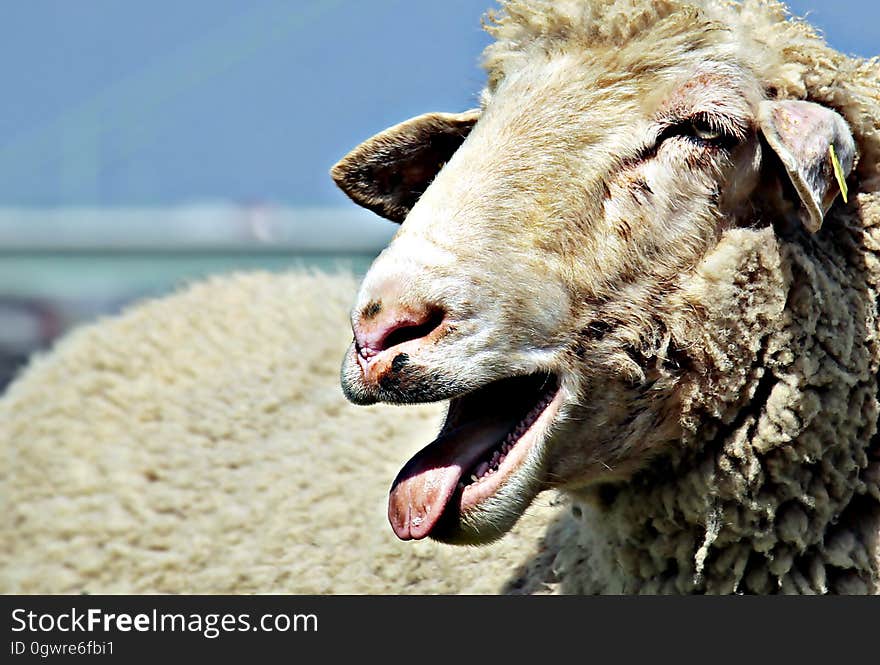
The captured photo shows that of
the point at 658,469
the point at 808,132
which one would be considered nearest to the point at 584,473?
Answer: the point at 658,469

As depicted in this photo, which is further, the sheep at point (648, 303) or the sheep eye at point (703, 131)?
the sheep eye at point (703, 131)

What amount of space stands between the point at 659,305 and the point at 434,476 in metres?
0.57

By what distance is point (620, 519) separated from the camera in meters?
2.53

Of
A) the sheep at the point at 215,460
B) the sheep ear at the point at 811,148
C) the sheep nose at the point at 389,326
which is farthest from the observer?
the sheep at the point at 215,460

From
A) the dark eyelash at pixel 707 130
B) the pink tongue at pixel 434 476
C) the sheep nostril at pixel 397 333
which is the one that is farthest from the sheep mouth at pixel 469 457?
the dark eyelash at pixel 707 130

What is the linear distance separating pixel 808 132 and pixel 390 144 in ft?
3.43

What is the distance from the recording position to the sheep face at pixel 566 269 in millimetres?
2125

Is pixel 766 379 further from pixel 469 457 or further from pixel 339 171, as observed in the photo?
pixel 339 171

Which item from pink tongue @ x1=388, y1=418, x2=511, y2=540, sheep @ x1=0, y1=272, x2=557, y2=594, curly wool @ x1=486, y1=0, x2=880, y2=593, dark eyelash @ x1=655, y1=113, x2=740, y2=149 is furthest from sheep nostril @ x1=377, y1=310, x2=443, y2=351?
sheep @ x1=0, y1=272, x2=557, y2=594

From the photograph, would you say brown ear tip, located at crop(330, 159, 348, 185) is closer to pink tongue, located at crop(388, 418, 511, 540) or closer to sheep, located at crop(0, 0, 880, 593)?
sheep, located at crop(0, 0, 880, 593)

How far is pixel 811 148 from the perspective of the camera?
225cm

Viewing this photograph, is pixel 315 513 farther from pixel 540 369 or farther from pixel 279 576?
pixel 540 369

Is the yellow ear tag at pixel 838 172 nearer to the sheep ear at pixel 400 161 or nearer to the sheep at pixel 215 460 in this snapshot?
the sheep ear at pixel 400 161

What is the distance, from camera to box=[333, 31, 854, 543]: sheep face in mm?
2125
